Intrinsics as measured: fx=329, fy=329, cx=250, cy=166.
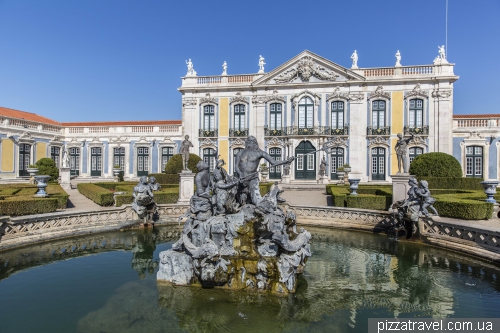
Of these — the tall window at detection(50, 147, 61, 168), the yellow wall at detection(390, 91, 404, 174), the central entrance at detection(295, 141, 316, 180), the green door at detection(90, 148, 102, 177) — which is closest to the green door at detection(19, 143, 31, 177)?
the tall window at detection(50, 147, 61, 168)

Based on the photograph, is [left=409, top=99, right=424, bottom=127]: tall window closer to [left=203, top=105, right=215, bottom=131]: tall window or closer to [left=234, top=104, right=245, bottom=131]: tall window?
[left=234, top=104, right=245, bottom=131]: tall window

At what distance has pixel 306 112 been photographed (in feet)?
87.7

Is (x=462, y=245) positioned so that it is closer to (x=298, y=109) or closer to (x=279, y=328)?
(x=279, y=328)

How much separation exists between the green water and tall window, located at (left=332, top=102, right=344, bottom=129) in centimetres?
1928

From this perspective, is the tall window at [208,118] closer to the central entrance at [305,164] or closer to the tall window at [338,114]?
the central entrance at [305,164]

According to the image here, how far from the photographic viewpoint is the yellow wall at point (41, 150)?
2717 centimetres

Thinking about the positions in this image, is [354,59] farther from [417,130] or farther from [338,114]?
[417,130]

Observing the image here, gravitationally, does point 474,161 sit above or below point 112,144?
below

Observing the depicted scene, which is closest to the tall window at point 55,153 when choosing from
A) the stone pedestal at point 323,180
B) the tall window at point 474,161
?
the stone pedestal at point 323,180

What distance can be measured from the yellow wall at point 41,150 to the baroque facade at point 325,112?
12.0 meters

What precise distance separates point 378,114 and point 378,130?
1270 mm

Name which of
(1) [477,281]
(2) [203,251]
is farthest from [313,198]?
(2) [203,251]

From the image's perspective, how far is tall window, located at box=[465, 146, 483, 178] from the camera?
24188 mm

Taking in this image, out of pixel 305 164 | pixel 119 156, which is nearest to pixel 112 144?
pixel 119 156
